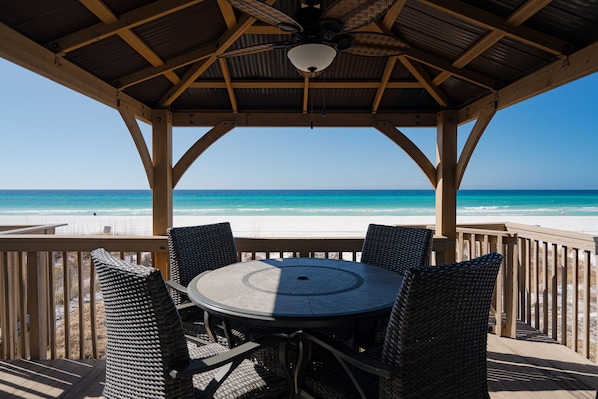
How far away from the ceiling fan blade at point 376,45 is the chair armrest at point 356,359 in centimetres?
182

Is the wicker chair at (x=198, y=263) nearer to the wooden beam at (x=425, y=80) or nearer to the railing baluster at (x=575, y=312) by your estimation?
the wooden beam at (x=425, y=80)

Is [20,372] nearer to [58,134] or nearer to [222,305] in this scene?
[222,305]

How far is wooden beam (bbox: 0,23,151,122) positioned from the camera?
6.68 ft

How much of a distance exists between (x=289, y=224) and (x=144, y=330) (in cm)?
1509

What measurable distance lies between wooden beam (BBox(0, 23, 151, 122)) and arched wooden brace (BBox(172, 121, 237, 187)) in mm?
809

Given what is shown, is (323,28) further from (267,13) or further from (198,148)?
(198,148)

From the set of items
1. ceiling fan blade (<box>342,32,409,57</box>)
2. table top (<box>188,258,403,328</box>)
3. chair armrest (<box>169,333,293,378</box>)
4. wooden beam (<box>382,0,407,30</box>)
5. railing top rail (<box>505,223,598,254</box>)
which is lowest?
chair armrest (<box>169,333,293,378</box>)

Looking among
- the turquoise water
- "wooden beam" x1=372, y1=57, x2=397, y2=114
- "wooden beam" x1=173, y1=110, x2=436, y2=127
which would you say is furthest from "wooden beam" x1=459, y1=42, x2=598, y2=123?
the turquoise water

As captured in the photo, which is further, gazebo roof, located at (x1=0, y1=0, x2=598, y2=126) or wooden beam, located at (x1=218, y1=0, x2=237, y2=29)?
wooden beam, located at (x1=218, y1=0, x2=237, y2=29)

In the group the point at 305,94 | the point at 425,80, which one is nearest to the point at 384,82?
the point at 425,80

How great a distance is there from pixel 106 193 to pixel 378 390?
100 ft

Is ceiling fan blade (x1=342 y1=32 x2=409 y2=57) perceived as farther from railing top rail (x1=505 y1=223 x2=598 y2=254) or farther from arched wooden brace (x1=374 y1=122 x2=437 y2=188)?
railing top rail (x1=505 y1=223 x2=598 y2=254)

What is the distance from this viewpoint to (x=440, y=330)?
3.85 ft

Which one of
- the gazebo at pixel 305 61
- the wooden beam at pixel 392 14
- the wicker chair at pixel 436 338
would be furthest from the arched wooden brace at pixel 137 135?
the wicker chair at pixel 436 338
